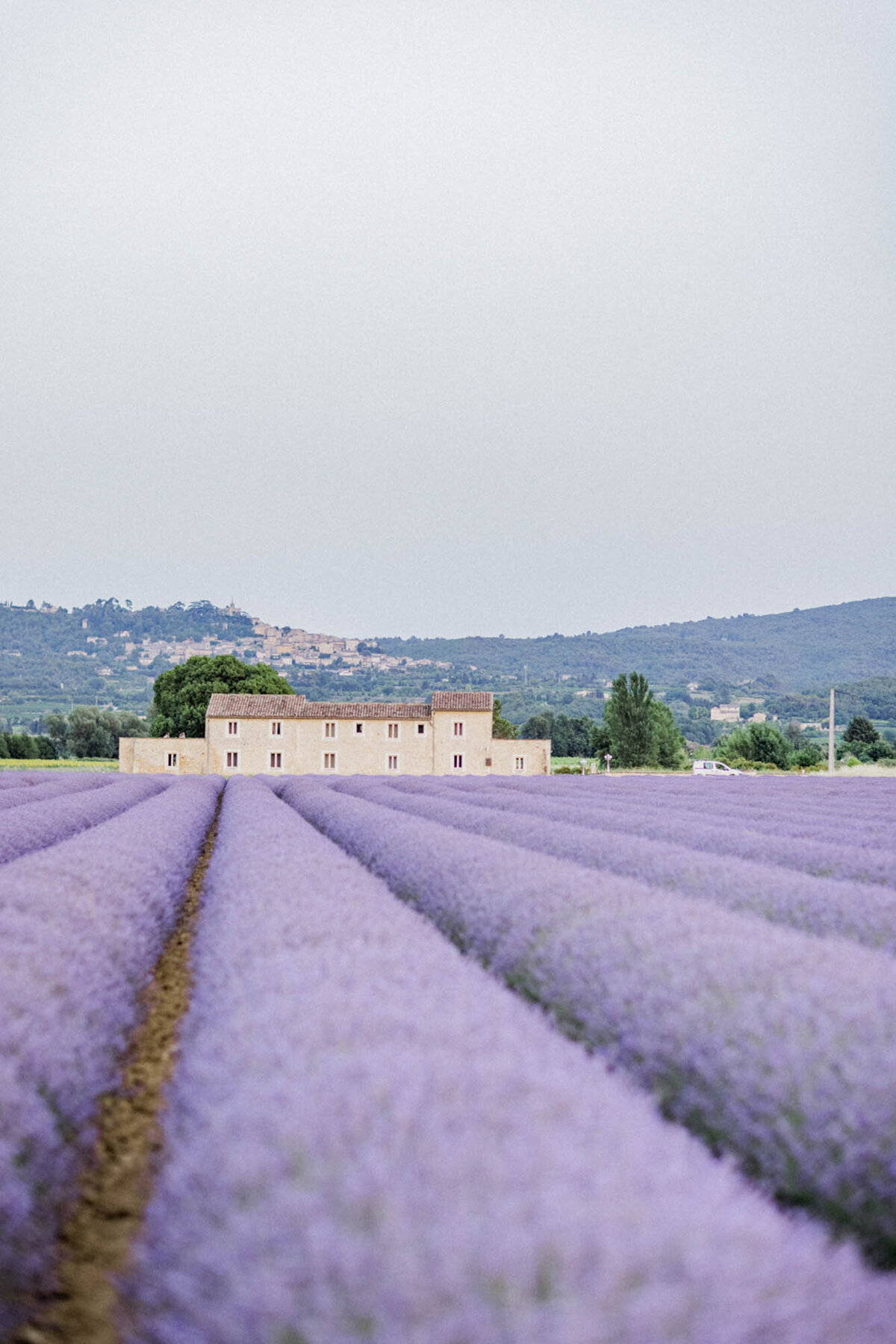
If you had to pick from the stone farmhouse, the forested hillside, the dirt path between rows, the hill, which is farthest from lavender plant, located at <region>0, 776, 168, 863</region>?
the forested hillside

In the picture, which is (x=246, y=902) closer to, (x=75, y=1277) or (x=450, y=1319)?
(x=75, y=1277)

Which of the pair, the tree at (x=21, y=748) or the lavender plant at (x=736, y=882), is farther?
the tree at (x=21, y=748)

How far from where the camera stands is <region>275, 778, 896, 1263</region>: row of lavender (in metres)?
1.95

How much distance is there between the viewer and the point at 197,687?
50.8m

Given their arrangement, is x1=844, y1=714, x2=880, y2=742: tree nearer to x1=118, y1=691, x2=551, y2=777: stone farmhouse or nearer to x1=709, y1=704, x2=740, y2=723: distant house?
x1=118, y1=691, x2=551, y2=777: stone farmhouse

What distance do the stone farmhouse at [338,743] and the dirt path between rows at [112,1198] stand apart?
3911 cm

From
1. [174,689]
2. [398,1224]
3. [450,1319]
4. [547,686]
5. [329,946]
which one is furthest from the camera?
[547,686]

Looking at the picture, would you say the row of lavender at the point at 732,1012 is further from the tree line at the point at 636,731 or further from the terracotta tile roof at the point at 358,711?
the tree line at the point at 636,731

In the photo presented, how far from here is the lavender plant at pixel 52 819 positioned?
7684mm

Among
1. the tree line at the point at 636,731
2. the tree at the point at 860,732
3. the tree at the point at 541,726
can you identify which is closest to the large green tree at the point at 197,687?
the tree line at the point at 636,731

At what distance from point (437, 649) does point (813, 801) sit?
162 metres

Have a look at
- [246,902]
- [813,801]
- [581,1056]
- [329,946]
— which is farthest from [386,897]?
[813,801]

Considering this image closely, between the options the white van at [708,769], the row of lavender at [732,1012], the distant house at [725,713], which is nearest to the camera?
the row of lavender at [732,1012]

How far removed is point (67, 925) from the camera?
11.5ft
